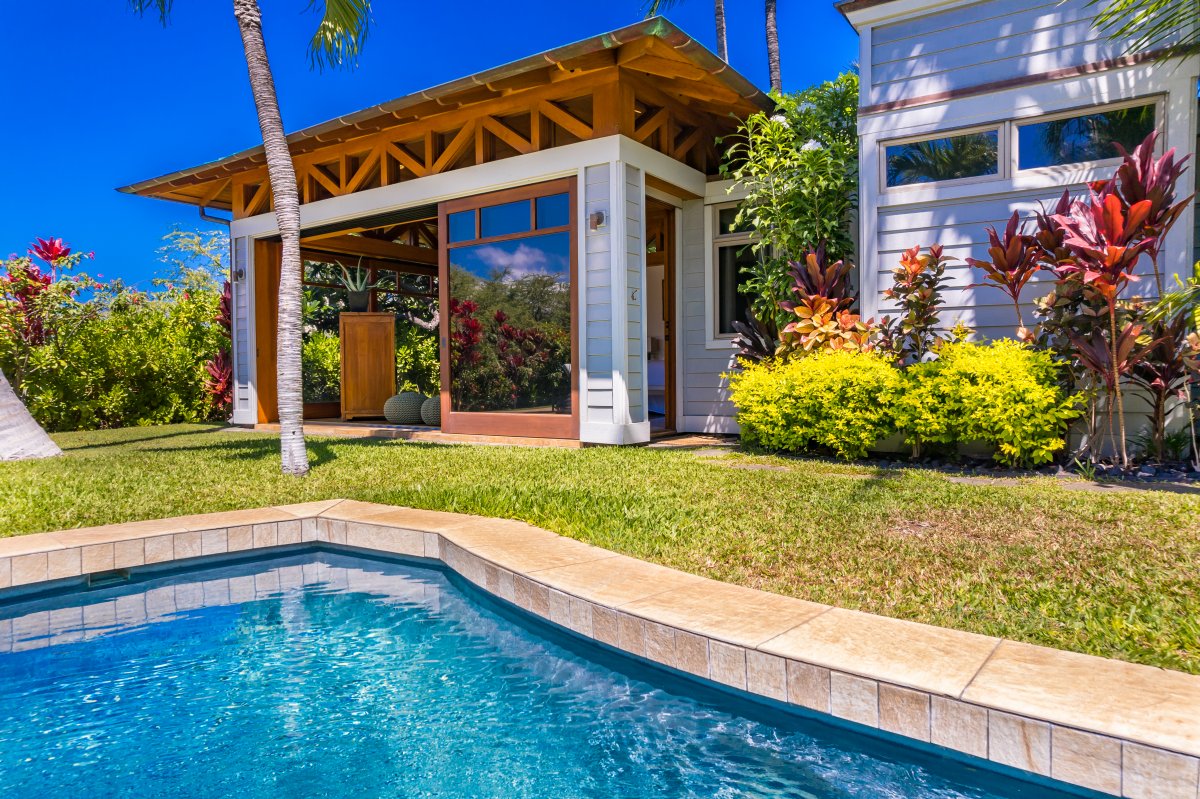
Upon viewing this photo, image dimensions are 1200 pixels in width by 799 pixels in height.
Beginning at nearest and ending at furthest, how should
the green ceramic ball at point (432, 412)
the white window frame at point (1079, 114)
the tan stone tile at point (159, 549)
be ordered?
the tan stone tile at point (159, 549) → the white window frame at point (1079, 114) → the green ceramic ball at point (432, 412)

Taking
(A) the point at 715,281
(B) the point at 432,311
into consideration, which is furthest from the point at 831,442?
(B) the point at 432,311

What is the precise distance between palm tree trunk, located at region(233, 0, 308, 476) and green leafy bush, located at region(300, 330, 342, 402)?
564 cm

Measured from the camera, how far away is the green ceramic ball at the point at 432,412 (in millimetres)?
9555

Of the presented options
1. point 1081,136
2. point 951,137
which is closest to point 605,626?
point 951,137

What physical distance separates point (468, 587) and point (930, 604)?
2009mm

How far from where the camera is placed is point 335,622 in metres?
3.21

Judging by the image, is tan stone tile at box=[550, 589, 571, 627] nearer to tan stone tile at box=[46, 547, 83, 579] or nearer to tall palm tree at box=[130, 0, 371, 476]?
tan stone tile at box=[46, 547, 83, 579]

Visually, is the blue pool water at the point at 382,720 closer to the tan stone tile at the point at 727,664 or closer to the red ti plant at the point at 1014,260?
the tan stone tile at the point at 727,664

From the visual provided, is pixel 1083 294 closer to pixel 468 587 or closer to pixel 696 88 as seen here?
pixel 696 88

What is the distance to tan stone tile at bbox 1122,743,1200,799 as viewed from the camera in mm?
1489

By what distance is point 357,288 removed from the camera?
11000 mm

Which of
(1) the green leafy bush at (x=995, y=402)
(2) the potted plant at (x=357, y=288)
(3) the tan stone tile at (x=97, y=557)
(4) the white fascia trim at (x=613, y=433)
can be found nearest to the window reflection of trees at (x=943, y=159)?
Result: (1) the green leafy bush at (x=995, y=402)

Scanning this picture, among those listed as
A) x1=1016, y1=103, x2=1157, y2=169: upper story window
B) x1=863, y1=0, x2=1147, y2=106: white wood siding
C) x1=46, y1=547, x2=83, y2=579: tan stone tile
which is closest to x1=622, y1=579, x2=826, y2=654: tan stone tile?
x1=46, y1=547, x2=83, y2=579: tan stone tile

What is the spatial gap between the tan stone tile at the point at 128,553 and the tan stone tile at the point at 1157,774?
13.3 ft
